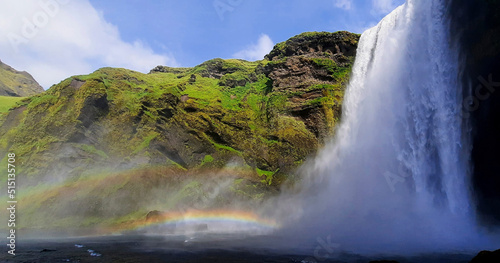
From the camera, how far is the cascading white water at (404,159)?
2783cm

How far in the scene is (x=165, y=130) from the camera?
51.4 metres

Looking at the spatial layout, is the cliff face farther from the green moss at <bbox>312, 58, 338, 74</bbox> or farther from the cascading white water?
the cascading white water

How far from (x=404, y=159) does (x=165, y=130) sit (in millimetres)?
37417

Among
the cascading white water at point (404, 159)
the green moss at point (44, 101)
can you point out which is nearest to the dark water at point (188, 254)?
the cascading white water at point (404, 159)

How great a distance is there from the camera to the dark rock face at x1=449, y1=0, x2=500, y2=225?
26.4 m

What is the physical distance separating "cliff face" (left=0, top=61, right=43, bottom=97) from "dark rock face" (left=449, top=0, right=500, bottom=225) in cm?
14033

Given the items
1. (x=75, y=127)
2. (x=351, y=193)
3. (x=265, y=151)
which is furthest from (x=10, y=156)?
(x=351, y=193)

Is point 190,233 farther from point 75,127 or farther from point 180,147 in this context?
point 75,127

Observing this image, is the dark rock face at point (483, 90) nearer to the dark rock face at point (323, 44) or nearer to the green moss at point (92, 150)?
the dark rock face at point (323, 44)

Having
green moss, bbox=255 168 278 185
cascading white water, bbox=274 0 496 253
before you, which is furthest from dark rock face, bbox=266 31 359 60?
green moss, bbox=255 168 278 185

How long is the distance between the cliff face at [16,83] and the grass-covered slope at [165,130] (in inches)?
3117

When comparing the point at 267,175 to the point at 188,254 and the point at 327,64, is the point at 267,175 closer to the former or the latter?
the point at 188,254

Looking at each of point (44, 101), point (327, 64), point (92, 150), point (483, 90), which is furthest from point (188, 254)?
point (44, 101)

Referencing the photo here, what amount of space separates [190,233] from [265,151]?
1904 centimetres
